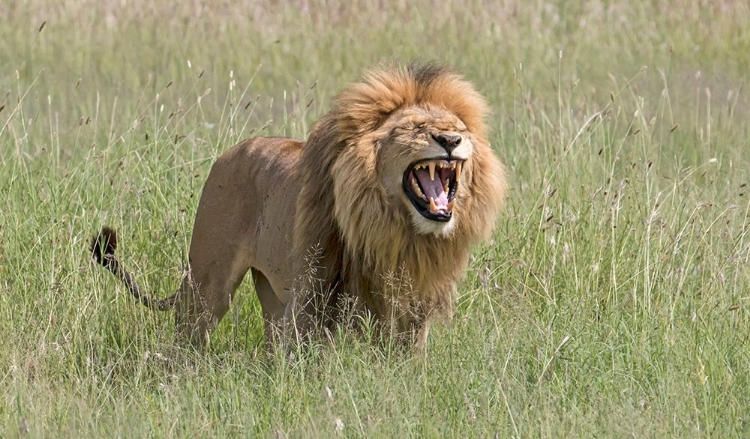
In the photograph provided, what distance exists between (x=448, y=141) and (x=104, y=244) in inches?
65.3

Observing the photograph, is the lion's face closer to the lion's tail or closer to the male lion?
the male lion

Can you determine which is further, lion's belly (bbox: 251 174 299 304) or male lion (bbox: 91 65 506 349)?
lion's belly (bbox: 251 174 299 304)

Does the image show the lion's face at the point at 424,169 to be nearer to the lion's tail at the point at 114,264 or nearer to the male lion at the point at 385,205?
the male lion at the point at 385,205

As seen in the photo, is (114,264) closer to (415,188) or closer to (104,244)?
(104,244)

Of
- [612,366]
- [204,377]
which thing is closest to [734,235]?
[612,366]

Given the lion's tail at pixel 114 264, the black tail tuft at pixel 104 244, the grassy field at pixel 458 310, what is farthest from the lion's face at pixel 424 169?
the black tail tuft at pixel 104 244

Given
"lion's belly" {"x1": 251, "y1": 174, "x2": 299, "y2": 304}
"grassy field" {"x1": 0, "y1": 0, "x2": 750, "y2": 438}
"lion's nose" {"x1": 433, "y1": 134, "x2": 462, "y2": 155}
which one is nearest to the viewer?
"grassy field" {"x1": 0, "y1": 0, "x2": 750, "y2": 438}

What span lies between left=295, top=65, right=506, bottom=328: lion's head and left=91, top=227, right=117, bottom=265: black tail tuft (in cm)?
91

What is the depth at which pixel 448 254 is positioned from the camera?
4535 mm

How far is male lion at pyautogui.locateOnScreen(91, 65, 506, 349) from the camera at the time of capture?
434 centimetres

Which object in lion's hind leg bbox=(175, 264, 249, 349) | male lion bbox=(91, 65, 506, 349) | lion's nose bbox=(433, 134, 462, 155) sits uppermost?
lion's nose bbox=(433, 134, 462, 155)

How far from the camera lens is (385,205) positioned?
4359mm

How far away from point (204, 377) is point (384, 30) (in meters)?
7.67

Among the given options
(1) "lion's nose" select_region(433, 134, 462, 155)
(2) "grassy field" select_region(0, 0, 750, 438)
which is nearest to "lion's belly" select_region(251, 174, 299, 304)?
(2) "grassy field" select_region(0, 0, 750, 438)
